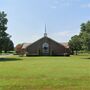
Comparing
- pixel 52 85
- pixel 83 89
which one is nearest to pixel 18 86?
pixel 52 85

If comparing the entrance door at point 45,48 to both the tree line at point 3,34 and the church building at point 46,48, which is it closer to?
the church building at point 46,48

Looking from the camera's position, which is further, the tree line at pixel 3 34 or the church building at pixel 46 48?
the church building at pixel 46 48

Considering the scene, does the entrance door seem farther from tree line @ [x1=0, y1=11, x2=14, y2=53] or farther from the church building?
tree line @ [x1=0, y1=11, x2=14, y2=53]

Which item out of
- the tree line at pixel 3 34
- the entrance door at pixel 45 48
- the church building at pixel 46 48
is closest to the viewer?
the tree line at pixel 3 34

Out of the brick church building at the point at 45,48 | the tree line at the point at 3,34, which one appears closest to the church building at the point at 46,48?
the brick church building at the point at 45,48

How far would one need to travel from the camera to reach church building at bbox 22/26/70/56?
92625mm

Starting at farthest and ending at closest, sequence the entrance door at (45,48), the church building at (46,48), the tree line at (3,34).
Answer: the entrance door at (45,48), the church building at (46,48), the tree line at (3,34)

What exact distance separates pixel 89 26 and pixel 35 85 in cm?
5825

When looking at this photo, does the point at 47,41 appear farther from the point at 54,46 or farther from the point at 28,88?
the point at 28,88

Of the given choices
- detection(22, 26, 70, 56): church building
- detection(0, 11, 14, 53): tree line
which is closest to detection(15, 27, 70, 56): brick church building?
detection(22, 26, 70, 56): church building

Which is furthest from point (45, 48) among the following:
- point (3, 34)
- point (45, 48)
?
point (3, 34)

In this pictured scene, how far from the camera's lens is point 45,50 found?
93.2m

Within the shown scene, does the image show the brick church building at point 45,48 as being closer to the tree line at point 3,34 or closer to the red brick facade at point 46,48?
the red brick facade at point 46,48

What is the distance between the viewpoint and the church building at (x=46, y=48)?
304ft
